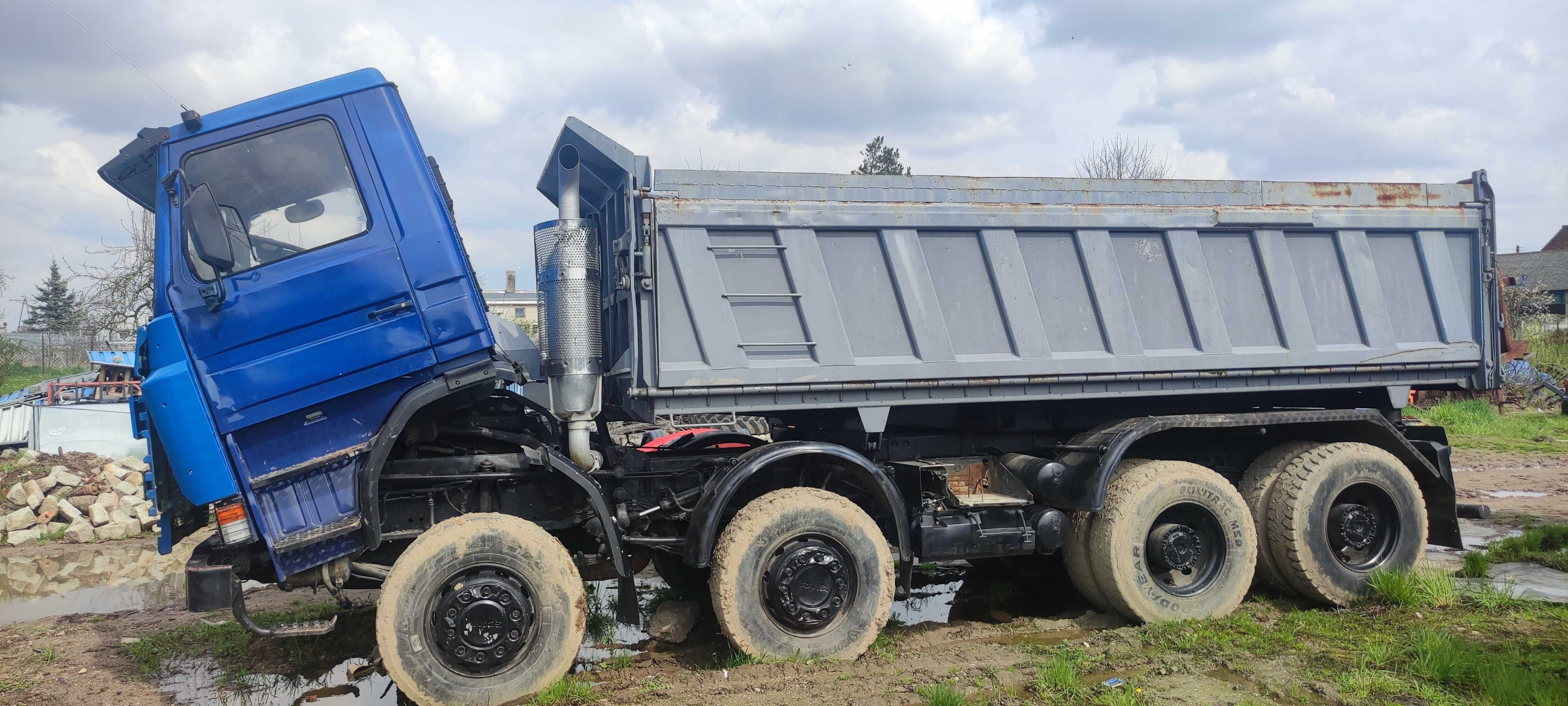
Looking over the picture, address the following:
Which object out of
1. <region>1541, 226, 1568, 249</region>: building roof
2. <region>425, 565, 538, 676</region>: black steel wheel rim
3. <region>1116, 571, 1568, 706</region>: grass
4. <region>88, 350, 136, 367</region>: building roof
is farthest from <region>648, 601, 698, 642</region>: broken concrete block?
<region>1541, 226, 1568, 249</region>: building roof

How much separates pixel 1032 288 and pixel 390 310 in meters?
3.45

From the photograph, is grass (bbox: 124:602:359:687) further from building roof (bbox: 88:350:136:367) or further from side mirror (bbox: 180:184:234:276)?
building roof (bbox: 88:350:136:367)

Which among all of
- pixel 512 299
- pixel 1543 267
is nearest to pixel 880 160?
pixel 512 299

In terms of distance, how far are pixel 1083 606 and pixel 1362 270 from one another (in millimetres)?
2770

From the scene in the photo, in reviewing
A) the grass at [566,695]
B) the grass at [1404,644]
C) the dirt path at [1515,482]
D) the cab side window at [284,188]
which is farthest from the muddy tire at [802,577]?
the dirt path at [1515,482]

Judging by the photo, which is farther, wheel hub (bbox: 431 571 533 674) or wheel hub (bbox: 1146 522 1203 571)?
wheel hub (bbox: 1146 522 1203 571)

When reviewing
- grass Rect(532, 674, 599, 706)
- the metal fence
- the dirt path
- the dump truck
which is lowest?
the dirt path

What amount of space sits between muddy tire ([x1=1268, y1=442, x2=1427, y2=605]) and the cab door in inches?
199

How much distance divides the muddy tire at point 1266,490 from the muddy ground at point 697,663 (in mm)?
1091

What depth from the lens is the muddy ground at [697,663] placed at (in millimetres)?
Answer: 4434

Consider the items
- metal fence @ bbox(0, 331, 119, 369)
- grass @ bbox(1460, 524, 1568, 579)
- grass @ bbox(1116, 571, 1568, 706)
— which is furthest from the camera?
metal fence @ bbox(0, 331, 119, 369)

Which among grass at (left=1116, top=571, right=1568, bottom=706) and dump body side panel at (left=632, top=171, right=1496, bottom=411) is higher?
dump body side panel at (left=632, top=171, right=1496, bottom=411)

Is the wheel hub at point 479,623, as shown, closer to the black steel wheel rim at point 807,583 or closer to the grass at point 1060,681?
the black steel wheel rim at point 807,583

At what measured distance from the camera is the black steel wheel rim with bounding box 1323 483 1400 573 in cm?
572
